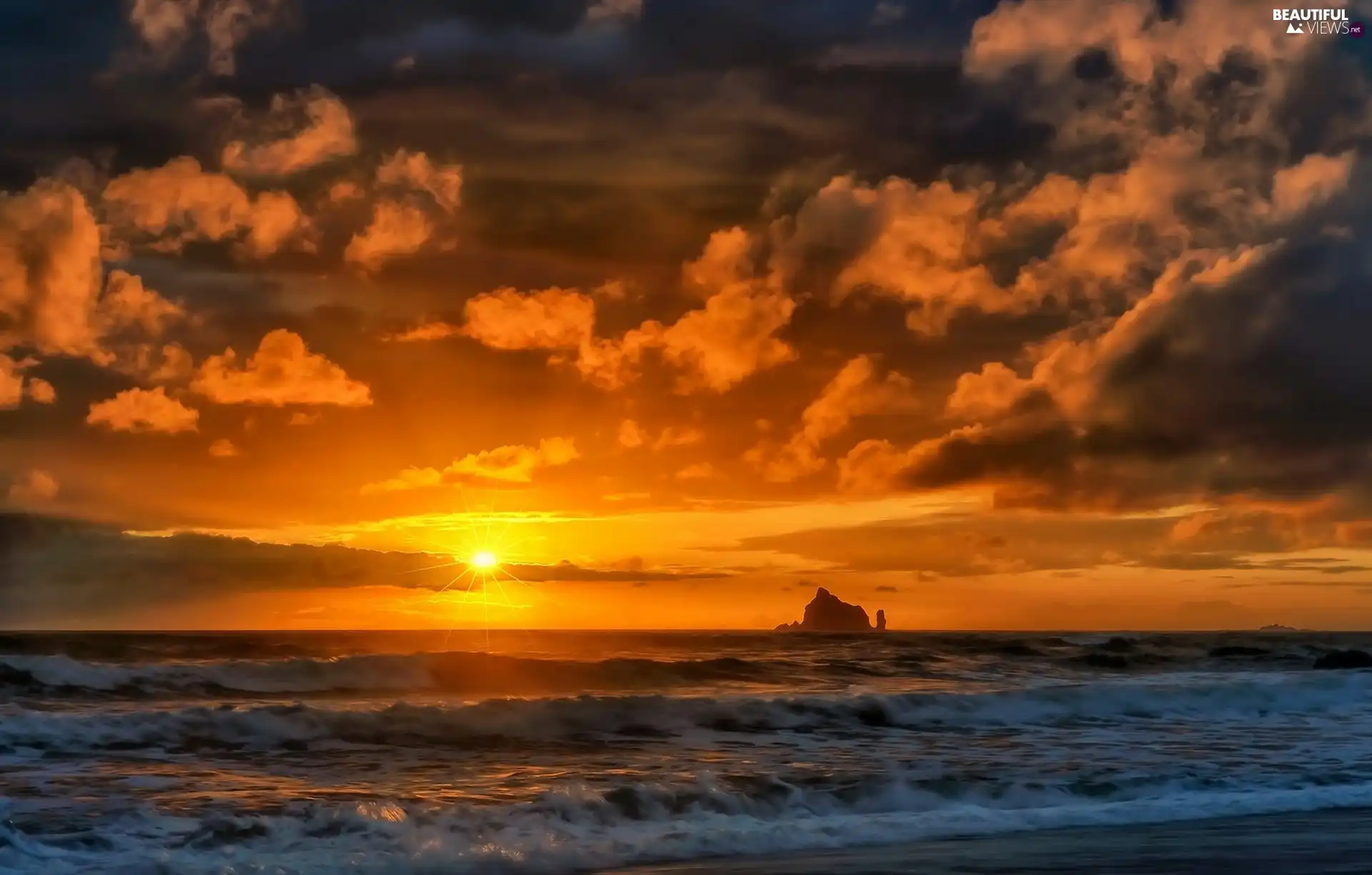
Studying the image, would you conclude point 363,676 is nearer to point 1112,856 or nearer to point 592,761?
point 592,761

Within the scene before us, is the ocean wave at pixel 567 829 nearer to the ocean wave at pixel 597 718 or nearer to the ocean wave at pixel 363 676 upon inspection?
the ocean wave at pixel 597 718

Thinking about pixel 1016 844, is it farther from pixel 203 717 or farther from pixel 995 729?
pixel 203 717

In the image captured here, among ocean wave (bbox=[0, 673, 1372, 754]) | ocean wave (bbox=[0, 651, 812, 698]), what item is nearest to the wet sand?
ocean wave (bbox=[0, 673, 1372, 754])

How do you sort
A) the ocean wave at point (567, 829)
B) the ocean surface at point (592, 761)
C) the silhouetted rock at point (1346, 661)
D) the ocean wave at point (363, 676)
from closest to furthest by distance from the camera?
the ocean wave at point (567, 829) → the ocean surface at point (592, 761) → the ocean wave at point (363, 676) → the silhouetted rock at point (1346, 661)

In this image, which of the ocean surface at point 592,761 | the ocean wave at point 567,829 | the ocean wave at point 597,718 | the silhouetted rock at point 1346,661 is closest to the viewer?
the ocean wave at point 567,829

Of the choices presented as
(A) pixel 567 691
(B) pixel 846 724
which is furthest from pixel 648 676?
(B) pixel 846 724

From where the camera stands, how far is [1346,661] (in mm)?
52500

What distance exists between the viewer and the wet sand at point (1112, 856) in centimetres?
1045

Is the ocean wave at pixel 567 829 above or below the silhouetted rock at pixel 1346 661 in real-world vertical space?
above

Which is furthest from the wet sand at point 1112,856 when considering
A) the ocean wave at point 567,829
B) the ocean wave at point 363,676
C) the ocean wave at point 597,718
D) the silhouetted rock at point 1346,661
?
the silhouetted rock at point 1346,661

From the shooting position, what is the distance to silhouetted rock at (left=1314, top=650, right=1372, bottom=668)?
164 ft

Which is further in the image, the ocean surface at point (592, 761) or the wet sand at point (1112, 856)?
the ocean surface at point (592, 761)

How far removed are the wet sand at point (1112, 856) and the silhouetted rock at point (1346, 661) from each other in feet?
136

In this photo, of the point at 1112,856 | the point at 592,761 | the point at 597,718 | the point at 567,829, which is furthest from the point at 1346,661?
the point at 567,829
